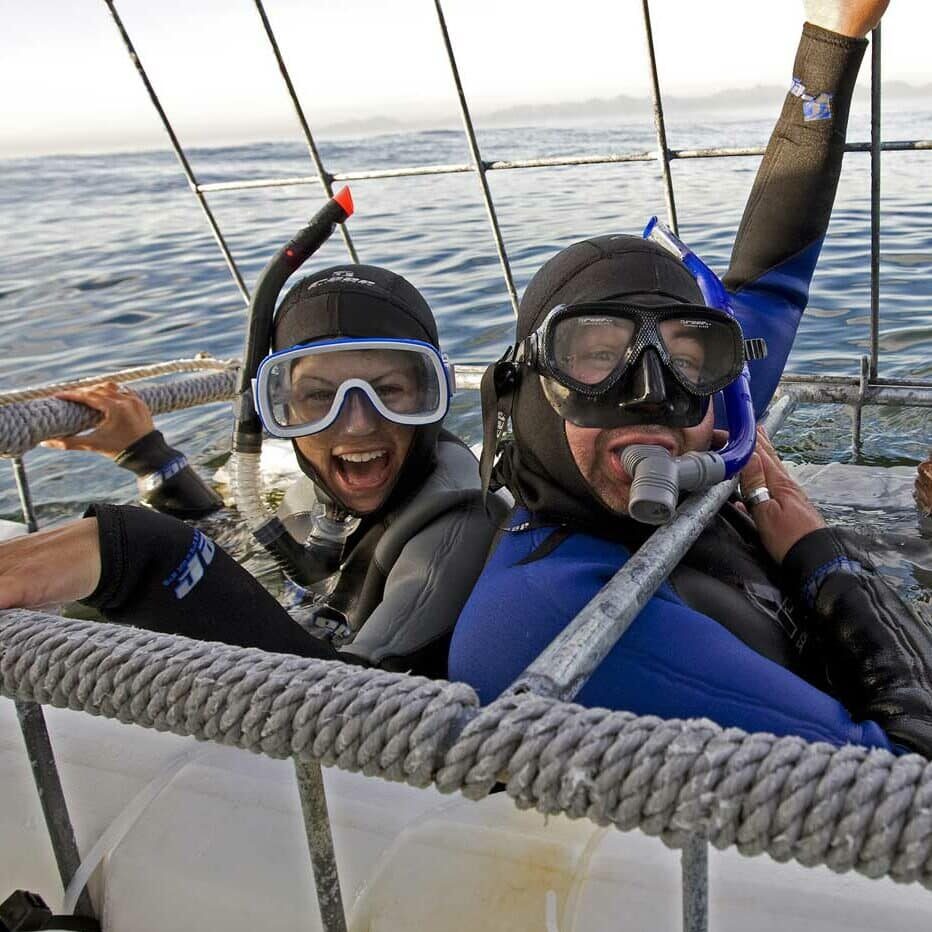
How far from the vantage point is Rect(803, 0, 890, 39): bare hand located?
2096 mm

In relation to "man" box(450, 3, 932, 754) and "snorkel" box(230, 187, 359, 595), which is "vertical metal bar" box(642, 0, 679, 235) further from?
"man" box(450, 3, 932, 754)

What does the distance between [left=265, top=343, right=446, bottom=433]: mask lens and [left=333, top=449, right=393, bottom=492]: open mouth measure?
0.10m

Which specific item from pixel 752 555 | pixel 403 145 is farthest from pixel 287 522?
pixel 403 145

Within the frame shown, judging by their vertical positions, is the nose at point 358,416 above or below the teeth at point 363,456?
above

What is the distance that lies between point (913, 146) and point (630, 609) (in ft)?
6.39

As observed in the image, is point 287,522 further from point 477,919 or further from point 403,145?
point 403,145

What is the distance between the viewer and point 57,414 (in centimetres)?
280

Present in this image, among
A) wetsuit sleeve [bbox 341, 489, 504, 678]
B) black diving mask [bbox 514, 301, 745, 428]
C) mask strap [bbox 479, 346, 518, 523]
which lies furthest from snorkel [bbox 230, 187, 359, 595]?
black diving mask [bbox 514, 301, 745, 428]

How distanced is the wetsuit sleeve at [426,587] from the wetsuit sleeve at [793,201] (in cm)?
87

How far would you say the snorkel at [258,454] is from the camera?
206 centimetres

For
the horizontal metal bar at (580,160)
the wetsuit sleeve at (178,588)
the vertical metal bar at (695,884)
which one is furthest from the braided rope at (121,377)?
the vertical metal bar at (695,884)

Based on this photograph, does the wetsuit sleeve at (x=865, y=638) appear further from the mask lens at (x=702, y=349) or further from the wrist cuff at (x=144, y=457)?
the wrist cuff at (x=144, y=457)

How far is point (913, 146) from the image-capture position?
2.46 metres

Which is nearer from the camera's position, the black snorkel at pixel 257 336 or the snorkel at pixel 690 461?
the snorkel at pixel 690 461
